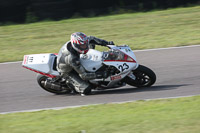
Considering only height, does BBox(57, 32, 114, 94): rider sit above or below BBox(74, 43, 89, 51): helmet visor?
below

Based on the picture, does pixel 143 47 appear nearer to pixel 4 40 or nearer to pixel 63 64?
pixel 63 64

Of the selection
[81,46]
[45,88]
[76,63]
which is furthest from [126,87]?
[45,88]

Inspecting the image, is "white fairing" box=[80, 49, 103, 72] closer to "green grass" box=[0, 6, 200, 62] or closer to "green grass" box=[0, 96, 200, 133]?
"green grass" box=[0, 96, 200, 133]

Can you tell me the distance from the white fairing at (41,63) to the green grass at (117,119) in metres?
1.31

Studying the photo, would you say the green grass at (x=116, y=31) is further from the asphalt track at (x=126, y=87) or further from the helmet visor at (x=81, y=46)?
the helmet visor at (x=81, y=46)

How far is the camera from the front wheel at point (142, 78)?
8273 millimetres

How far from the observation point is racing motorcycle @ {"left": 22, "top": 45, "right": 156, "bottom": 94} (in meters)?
8.27

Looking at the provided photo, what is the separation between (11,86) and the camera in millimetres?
9891

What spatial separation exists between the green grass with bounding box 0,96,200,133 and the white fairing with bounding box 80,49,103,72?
42.0 inches

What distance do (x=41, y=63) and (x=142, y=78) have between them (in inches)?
87.6

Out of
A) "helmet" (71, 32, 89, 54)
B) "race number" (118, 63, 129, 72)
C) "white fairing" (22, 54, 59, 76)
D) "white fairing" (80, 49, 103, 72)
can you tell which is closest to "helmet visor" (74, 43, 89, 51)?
"helmet" (71, 32, 89, 54)

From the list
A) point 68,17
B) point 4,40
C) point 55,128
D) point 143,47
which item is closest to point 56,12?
point 68,17

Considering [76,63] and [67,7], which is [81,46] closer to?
[76,63]

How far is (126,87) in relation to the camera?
915 centimetres
